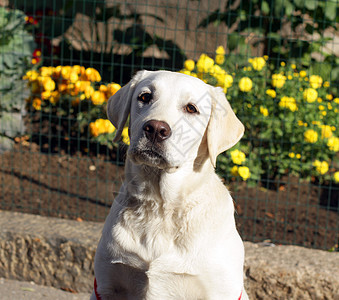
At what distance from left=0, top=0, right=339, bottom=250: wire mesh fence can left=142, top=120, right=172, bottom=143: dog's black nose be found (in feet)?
5.95

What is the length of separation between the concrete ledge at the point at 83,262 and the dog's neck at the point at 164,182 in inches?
44.7

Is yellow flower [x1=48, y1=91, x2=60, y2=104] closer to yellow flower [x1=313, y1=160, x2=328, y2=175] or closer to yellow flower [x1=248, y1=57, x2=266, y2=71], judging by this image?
yellow flower [x1=248, y1=57, x2=266, y2=71]

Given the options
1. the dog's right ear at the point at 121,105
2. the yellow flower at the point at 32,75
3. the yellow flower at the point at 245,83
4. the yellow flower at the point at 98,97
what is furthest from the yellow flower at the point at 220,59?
the dog's right ear at the point at 121,105

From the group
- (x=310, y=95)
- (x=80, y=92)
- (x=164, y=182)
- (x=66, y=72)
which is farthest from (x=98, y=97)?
(x=164, y=182)

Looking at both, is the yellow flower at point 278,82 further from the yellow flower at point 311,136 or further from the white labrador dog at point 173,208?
the white labrador dog at point 173,208

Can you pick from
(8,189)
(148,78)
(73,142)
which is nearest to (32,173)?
(8,189)

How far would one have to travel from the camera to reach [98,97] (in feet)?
15.6

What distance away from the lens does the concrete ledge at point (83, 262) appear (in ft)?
10.5

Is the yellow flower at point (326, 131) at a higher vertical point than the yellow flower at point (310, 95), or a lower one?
lower

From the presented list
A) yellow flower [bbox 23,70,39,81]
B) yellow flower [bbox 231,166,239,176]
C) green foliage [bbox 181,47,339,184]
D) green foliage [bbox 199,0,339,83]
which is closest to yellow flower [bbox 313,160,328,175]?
green foliage [bbox 181,47,339,184]

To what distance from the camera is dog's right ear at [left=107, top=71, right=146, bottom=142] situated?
98.4 inches

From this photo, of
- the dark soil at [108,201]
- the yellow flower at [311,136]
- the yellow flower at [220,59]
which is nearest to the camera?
the dark soil at [108,201]

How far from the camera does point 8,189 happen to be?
14.8 feet

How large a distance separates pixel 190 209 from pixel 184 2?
12.4 ft
